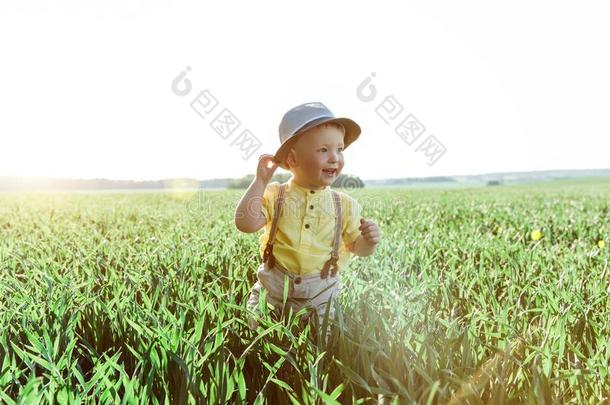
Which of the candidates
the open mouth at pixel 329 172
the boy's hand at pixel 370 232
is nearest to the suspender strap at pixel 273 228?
the open mouth at pixel 329 172

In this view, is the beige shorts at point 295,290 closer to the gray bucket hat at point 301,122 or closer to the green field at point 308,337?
the green field at point 308,337

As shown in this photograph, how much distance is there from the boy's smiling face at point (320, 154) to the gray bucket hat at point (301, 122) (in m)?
0.04

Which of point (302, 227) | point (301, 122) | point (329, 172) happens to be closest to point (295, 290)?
point (302, 227)

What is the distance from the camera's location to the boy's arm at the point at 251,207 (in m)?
2.31

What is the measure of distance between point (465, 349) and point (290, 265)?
94 cm

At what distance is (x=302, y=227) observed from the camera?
2.42 m

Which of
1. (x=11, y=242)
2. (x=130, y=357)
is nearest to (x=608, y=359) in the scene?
(x=130, y=357)

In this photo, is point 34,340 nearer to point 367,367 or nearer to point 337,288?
point 367,367

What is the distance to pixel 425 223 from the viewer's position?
19.3 ft

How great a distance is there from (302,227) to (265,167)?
12.3 inches

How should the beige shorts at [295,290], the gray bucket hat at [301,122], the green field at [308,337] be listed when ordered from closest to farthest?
the green field at [308,337]
the gray bucket hat at [301,122]
the beige shorts at [295,290]

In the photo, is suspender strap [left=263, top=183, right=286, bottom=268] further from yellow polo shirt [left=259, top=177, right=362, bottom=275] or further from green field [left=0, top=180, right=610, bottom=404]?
green field [left=0, top=180, right=610, bottom=404]

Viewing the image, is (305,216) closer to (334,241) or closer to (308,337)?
(334,241)

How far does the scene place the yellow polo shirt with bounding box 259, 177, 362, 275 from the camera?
94.8 inches
